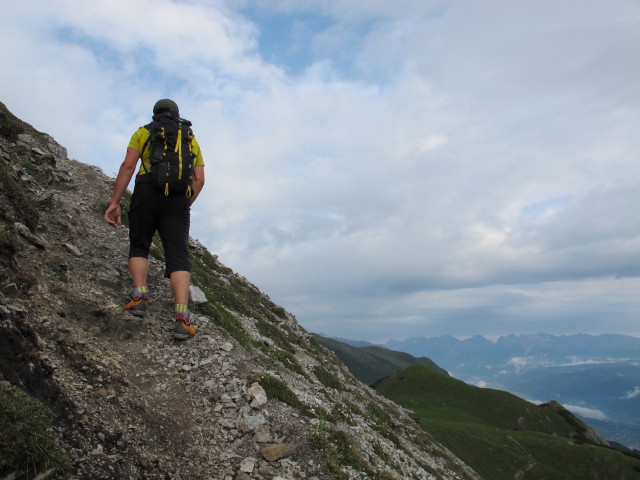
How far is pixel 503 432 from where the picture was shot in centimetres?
8912

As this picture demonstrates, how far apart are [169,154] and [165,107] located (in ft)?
4.69

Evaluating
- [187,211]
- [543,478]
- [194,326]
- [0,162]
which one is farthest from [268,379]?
[543,478]

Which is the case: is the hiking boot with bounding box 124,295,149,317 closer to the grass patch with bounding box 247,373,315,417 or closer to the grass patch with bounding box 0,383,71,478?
the grass patch with bounding box 247,373,315,417

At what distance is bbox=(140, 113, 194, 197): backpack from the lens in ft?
33.3

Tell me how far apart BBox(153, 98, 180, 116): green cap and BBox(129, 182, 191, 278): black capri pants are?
6.46 feet

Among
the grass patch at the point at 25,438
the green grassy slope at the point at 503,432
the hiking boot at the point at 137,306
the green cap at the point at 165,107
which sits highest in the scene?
the green cap at the point at 165,107

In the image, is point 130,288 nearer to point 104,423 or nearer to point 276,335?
point 104,423

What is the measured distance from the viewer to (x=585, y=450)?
85938mm

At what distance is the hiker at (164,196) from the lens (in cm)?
1024

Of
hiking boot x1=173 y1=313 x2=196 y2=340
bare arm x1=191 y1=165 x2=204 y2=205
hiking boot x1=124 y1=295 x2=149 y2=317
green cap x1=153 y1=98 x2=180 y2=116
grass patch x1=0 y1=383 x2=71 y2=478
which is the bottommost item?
grass patch x1=0 y1=383 x2=71 y2=478

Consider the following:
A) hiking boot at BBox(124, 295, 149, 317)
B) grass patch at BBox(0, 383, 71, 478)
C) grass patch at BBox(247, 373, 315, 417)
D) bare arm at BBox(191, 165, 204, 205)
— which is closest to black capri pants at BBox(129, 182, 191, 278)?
bare arm at BBox(191, 165, 204, 205)

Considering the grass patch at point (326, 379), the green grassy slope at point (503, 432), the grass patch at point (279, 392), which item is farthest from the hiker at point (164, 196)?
the green grassy slope at point (503, 432)

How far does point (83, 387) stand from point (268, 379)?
14.3 feet

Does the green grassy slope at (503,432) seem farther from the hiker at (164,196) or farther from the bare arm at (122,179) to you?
the bare arm at (122,179)
